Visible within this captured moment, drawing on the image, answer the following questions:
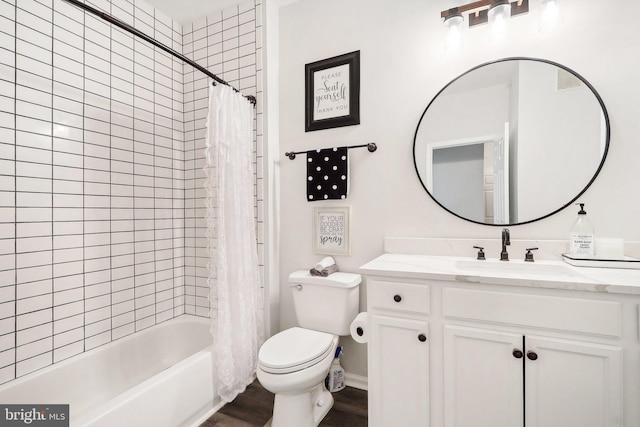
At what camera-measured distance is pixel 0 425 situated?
4.13 feet

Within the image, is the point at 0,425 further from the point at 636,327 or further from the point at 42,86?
the point at 636,327

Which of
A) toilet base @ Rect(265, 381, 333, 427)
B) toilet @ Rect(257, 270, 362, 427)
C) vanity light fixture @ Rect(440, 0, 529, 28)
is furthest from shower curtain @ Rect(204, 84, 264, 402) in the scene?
vanity light fixture @ Rect(440, 0, 529, 28)

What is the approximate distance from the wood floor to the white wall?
19 centimetres

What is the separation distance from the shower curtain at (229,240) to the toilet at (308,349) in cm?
27

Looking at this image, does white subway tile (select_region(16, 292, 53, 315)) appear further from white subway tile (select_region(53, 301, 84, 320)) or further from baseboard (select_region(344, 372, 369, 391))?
baseboard (select_region(344, 372, 369, 391))

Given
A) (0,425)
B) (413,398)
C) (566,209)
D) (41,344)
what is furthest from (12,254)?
Answer: (566,209)

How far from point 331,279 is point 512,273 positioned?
2.98ft

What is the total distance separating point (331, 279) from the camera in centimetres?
173

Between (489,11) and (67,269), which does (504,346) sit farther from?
(67,269)

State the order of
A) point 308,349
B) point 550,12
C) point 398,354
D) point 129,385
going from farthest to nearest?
point 129,385, point 308,349, point 550,12, point 398,354

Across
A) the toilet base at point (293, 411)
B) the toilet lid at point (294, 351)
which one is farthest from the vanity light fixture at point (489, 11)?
the toilet base at point (293, 411)

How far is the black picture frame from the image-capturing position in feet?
6.20

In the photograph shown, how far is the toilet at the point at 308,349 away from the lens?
1377mm

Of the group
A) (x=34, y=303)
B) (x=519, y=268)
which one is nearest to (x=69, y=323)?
(x=34, y=303)
